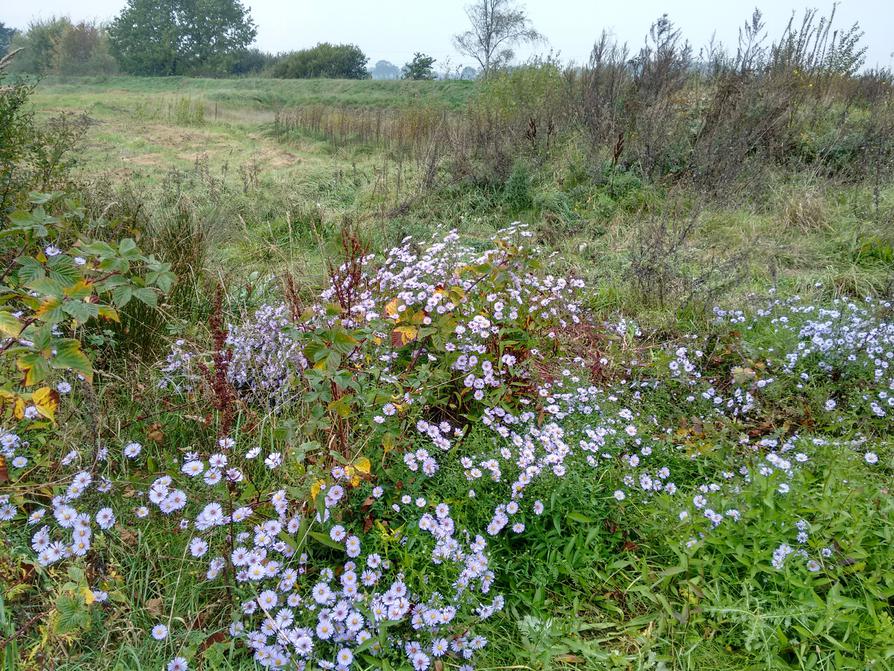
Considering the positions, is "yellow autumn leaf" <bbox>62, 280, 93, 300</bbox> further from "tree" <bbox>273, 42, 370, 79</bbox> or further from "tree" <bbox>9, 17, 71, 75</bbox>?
"tree" <bbox>9, 17, 71, 75</bbox>

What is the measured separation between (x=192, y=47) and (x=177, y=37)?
1.05m

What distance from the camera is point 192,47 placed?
127ft

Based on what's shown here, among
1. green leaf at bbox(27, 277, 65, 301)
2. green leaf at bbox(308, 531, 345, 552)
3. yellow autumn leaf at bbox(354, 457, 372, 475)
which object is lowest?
green leaf at bbox(308, 531, 345, 552)

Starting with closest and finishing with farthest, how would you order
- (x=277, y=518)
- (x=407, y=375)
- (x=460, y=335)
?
(x=277, y=518), (x=407, y=375), (x=460, y=335)

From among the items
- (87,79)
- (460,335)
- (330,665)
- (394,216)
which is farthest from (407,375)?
(87,79)

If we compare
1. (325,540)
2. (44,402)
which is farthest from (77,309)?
(325,540)

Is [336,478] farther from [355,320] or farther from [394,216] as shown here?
[394,216]

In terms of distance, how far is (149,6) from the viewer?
39000 mm

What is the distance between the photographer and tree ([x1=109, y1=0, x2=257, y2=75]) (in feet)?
122

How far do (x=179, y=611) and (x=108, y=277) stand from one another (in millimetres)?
1014

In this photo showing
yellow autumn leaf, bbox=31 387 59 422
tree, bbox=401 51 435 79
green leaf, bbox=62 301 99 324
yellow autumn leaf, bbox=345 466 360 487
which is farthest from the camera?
tree, bbox=401 51 435 79

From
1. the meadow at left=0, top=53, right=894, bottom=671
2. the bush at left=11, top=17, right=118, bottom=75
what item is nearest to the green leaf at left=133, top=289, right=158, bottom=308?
the meadow at left=0, top=53, right=894, bottom=671

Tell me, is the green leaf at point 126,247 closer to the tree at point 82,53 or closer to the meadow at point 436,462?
the meadow at point 436,462

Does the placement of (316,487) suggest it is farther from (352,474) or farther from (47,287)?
(47,287)
